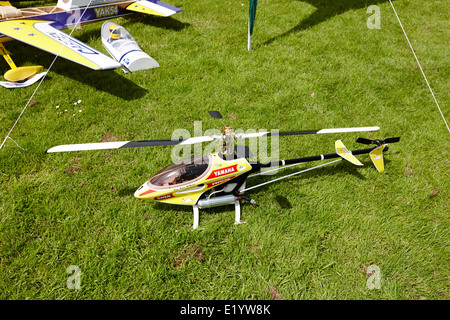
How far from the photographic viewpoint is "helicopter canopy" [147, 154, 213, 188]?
4703mm

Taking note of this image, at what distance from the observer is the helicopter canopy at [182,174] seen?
4703mm

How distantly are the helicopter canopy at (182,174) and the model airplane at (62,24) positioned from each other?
3.65 meters

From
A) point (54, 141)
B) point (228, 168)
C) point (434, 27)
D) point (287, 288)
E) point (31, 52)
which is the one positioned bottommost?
point (287, 288)

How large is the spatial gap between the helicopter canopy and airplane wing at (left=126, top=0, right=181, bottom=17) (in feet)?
28.0

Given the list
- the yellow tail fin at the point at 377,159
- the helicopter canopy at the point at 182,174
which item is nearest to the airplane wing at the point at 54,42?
the helicopter canopy at the point at 182,174

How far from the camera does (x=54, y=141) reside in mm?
6203

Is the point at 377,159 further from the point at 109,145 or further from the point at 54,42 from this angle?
the point at 54,42

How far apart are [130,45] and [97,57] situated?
2250mm

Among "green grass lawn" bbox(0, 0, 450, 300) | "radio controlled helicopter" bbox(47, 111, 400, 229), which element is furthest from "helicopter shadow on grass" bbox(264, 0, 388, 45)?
"radio controlled helicopter" bbox(47, 111, 400, 229)

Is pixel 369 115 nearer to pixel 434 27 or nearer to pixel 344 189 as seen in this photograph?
pixel 344 189

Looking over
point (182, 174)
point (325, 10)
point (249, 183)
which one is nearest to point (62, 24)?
point (182, 174)

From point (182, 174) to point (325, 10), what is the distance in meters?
12.9

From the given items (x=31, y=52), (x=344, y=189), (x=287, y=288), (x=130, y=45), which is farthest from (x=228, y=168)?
(x=31, y=52)

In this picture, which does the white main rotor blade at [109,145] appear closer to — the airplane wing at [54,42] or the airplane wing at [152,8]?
the airplane wing at [54,42]
